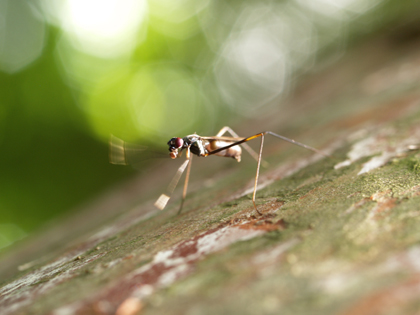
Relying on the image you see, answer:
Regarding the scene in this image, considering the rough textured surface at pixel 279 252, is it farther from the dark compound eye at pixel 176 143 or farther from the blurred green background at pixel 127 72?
the blurred green background at pixel 127 72

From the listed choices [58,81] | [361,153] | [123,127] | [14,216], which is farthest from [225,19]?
[361,153]

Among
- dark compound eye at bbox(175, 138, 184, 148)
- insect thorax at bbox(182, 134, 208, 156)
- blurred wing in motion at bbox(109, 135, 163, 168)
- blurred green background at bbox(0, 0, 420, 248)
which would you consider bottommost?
insect thorax at bbox(182, 134, 208, 156)

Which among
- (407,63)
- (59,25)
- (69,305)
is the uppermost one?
(59,25)

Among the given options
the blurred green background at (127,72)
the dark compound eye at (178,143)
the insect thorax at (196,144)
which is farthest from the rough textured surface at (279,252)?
the blurred green background at (127,72)

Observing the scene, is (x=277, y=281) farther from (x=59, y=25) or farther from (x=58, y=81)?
(x=59, y=25)

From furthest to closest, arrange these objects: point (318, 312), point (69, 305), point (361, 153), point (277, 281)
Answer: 1. point (361, 153)
2. point (69, 305)
3. point (277, 281)
4. point (318, 312)

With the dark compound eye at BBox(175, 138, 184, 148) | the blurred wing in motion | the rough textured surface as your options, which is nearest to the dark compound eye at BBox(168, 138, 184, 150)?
the dark compound eye at BBox(175, 138, 184, 148)

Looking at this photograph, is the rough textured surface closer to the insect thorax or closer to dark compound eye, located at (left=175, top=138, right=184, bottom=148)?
the insect thorax

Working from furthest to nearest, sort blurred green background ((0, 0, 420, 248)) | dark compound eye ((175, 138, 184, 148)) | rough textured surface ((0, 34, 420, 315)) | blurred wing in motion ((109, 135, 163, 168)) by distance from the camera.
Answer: blurred green background ((0, 0, 420, 248)) → dark compound eye ((175, 138, 184, 148)) → blurred wing in motion ((109, 135, 163, 168)) → rough textured surface ((0, 34, 420, 315))
